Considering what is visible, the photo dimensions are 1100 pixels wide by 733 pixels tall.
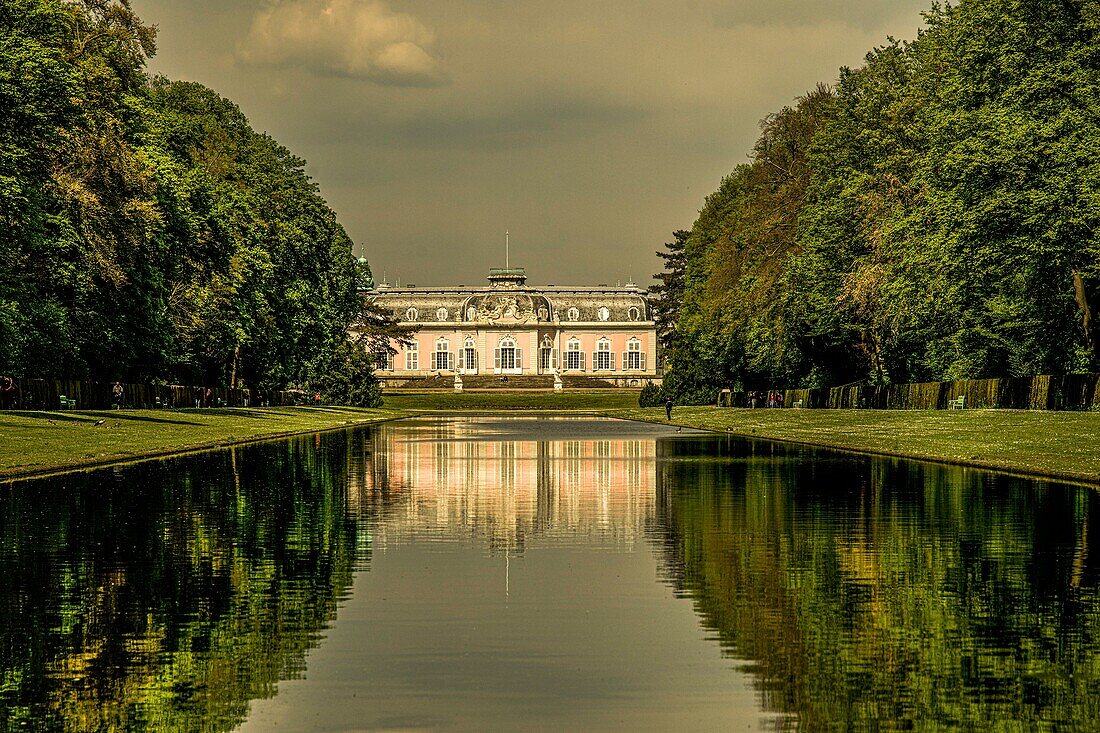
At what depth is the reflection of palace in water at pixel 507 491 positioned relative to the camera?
16766 millimetres

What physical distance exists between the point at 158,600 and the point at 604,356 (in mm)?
181474

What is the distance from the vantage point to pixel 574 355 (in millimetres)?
192625

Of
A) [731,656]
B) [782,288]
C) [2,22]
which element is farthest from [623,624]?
[782,288]

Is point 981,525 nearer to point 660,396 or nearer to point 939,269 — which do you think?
point 939,269

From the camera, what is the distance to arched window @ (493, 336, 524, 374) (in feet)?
626

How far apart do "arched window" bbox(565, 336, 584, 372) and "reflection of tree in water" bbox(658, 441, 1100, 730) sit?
17021 centimetres

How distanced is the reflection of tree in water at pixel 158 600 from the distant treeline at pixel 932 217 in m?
22.1

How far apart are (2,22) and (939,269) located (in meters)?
25.1

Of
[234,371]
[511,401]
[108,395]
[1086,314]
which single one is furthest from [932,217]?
[511,401]

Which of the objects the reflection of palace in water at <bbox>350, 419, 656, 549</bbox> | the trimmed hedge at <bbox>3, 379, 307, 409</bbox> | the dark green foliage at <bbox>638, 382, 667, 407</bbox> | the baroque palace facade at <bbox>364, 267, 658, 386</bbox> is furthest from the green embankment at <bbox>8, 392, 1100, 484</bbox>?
the baroque palace facade at <bbox>364, 267, 658, 386</bbox>

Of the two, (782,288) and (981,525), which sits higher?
(782,288)

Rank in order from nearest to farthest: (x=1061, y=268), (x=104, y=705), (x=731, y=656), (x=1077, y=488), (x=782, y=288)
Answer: (x=104, y=705)
(x=731, y=656)
(x=1077, y=488)
(x=1061, y=268)
(x=782, y=288)

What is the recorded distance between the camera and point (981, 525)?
16.8 metres

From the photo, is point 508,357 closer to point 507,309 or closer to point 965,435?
point 507,309
